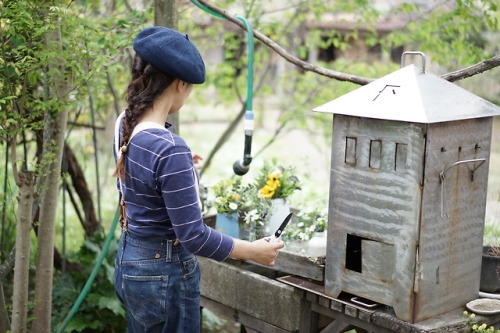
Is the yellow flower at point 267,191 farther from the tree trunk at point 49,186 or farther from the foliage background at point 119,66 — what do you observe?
the tree trunk at point 49,186

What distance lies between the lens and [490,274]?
292cm

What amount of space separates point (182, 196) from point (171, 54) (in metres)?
0.49

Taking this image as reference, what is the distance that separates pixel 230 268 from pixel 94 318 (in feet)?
4.90

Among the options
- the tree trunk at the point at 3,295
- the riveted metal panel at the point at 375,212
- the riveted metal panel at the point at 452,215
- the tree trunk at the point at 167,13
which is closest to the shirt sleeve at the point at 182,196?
the riveted metal panel at the point at 375,212

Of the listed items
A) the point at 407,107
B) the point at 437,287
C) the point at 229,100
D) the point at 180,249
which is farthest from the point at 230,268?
the point at 229,100

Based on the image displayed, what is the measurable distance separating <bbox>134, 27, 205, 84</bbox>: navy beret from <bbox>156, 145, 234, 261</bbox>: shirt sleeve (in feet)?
0.89

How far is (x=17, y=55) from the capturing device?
9.95 feet

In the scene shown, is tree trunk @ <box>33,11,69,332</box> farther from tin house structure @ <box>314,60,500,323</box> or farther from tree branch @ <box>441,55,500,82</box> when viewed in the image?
tree branch @ <box>441,55,500,82</box>

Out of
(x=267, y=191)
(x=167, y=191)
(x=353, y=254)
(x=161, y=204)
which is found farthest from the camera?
(x=267, y=191)

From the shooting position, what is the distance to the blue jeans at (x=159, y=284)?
93.0 inches

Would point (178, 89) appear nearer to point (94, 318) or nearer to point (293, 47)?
point (94, 318)

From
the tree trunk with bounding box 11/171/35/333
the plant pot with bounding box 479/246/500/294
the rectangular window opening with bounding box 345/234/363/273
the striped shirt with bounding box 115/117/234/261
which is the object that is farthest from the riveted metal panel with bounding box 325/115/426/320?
the tree trunk with bounding box 11/171/35/333

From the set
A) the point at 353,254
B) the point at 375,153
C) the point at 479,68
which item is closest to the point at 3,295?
the point at 353,254

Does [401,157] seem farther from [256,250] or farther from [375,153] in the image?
[256,250]
